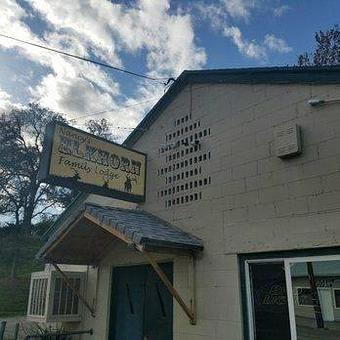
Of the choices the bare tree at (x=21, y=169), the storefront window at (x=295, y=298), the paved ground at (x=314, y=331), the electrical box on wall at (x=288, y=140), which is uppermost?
the bare tree at (x=21, y=169)

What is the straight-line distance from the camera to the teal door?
298 inches

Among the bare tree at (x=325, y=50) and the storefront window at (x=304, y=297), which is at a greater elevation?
the bare tree at (x=325, y=50)

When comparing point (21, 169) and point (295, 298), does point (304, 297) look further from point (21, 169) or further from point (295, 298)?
point (21, 169)

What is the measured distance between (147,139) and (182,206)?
2.22m

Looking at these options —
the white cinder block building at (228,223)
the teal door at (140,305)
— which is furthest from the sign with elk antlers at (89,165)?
the teal door at (140,305)

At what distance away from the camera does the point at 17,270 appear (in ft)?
90.8

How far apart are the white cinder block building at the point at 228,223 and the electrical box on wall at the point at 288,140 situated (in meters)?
0.02

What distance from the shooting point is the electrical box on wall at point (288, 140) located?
597 cm

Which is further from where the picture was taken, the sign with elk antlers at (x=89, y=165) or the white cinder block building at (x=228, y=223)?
the sign with elk antlers at (x=89, y=165)

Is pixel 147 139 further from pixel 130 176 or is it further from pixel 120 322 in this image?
pixel 120 322

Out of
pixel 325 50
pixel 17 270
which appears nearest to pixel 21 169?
pixel 17 270

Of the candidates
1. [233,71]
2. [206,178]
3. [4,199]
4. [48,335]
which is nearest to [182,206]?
[206,178]

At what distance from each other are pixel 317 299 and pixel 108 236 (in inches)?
190

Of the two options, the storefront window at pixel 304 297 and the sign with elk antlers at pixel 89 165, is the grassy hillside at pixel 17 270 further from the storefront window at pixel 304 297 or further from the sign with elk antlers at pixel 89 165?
the storefront window at pixel 304 297
